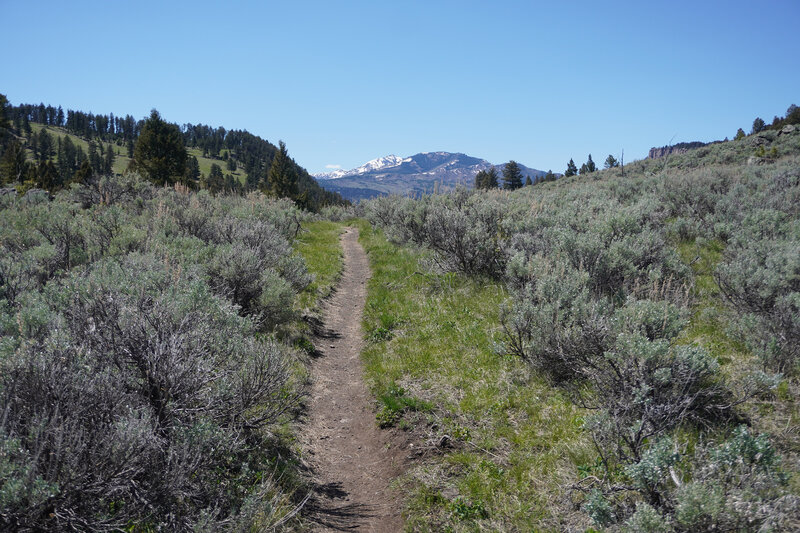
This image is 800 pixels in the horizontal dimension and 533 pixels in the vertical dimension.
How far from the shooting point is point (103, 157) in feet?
437

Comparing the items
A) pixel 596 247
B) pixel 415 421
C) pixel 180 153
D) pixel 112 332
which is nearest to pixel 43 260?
pixel 112 332

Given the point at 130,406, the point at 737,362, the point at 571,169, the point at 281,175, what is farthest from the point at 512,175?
the point at 130,406

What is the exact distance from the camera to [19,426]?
2484 millimetres

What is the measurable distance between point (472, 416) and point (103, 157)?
169020 mm

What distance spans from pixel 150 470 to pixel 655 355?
4.69m

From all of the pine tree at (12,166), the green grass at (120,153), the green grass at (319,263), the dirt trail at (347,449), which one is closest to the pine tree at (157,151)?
the green grass at (319,263)

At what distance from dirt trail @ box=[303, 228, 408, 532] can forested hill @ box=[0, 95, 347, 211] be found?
39791 millimetres

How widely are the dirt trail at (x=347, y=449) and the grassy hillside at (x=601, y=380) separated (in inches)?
11.9

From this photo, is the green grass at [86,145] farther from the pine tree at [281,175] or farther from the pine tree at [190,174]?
the pine tree at [281,175]

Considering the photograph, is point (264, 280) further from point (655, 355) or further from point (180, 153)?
point (180, 153)

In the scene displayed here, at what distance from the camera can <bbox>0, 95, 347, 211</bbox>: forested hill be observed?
4672 cm

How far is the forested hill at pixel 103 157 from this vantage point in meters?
46.7

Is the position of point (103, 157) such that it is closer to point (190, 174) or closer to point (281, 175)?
point (190, 174)

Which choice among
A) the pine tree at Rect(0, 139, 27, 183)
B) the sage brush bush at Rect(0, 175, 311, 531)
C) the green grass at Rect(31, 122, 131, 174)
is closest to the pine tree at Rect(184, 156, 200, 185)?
the pine tree at Rect(0, 139, 27, 183)
